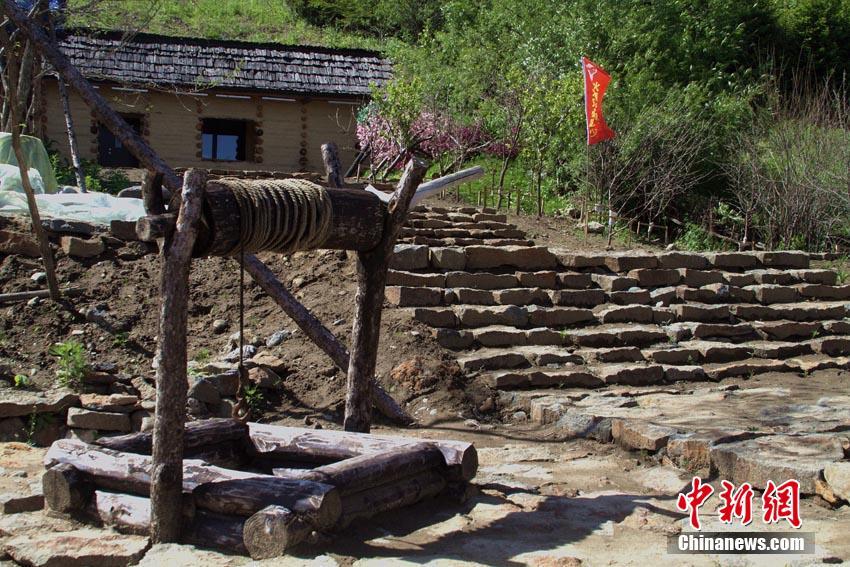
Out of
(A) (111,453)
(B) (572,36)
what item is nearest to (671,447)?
(A) (111,453)

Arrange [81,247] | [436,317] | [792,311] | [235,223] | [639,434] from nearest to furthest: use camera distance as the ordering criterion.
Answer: [235,223]
[639,434]
[436,317]
[81,247]
[792,311]

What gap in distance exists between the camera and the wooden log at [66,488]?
13.9 ft

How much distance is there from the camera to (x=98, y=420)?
6.39 m

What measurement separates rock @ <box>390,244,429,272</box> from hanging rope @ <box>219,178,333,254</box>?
4.04 metres

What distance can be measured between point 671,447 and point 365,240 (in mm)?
2255

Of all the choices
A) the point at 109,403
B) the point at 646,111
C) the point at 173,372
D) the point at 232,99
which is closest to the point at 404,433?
the point at 109,403

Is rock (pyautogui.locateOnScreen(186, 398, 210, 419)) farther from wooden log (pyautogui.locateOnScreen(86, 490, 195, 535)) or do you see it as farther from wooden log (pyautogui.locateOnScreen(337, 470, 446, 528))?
wooden log (pyautogui.locateOnScreen(337, 470, 446, 528))

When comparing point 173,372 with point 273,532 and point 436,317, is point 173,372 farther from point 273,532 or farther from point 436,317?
point 436,317

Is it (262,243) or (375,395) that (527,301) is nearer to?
(375,395)

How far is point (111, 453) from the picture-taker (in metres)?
4.39

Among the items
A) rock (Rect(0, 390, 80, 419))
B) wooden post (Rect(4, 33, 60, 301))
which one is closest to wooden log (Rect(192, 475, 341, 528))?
rock (Rect(0, 390, 80, 419))

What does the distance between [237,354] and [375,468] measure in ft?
11.0

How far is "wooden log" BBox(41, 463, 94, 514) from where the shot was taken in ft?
13.9

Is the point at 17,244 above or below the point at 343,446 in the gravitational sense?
above
